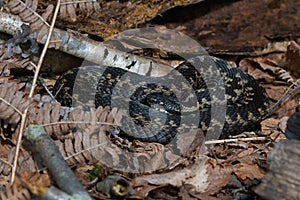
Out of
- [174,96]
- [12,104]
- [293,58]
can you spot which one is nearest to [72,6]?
[12,104]

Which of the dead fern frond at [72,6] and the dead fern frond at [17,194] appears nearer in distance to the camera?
the dead fern frond at [17,194]

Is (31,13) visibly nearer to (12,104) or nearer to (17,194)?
(12,104)

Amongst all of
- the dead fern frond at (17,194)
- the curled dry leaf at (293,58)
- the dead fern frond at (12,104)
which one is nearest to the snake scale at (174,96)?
the curled dry leaf at (293,58)

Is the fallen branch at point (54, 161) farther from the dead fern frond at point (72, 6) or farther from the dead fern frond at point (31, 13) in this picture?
the dead fern frond at point (72, 6)

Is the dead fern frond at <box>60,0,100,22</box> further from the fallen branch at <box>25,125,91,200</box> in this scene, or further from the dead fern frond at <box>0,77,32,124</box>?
the fallen branch at <box>25,125,91,200</box>

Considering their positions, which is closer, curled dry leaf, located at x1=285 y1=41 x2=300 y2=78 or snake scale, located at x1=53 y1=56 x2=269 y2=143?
snake scale, located at x1=53 y1=56 x2=269 y2=143

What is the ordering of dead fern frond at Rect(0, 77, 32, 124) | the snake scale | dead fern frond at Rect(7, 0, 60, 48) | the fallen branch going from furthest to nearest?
the snake scale → dead fern frond at Rect(7, 0, 60, 48) → dead fern frond at Rect(0, 77, 32, 124) → the fallen branch

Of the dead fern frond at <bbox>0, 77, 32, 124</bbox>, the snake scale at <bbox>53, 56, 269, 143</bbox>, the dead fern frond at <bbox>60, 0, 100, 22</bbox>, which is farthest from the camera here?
the snake scale at <bbox>53, 56, 269, 143</bbox>

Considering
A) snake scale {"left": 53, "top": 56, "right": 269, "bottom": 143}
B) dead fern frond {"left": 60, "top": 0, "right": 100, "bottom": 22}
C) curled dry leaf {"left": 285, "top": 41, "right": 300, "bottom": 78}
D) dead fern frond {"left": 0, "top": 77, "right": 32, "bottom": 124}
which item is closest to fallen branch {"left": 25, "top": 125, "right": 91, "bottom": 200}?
dead fern frond {"left": 0, "top": 77, "right": 32, "bottom": 124}

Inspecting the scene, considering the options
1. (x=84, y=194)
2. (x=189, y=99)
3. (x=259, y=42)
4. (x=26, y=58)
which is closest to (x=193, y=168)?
(x=84, y=194)
